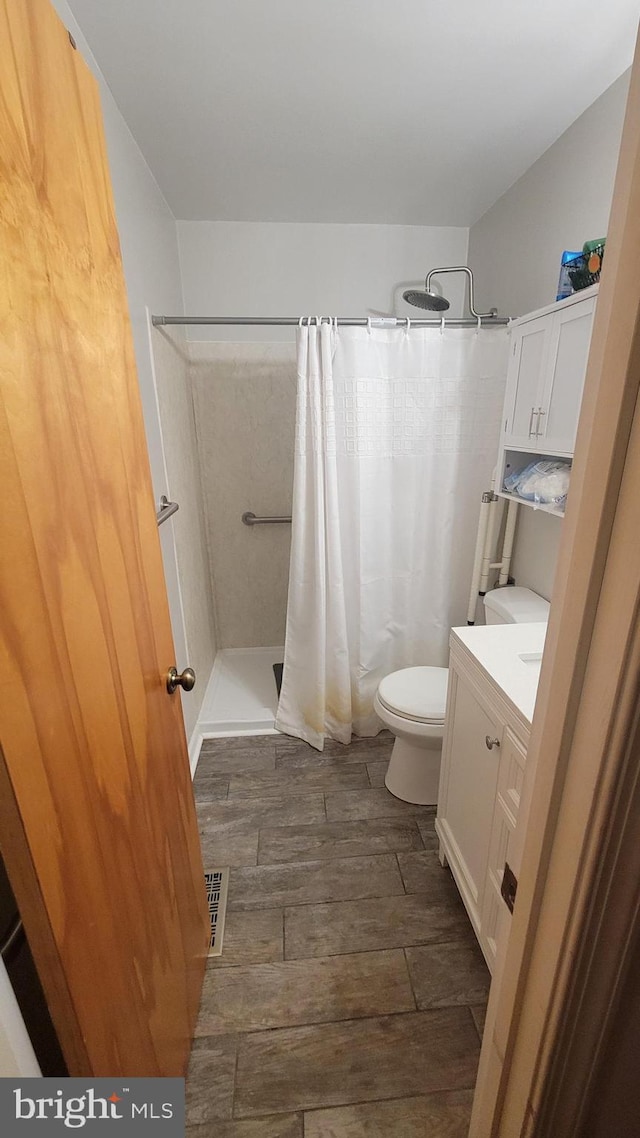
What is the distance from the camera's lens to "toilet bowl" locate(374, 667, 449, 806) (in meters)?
1.64

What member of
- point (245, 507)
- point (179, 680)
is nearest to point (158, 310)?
point (245, 507)

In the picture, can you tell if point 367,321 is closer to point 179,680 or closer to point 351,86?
point 351,86

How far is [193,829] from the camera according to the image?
1.18 metres

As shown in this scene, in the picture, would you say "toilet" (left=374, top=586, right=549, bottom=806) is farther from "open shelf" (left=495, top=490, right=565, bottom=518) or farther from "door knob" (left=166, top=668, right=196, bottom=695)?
"door knob" (left=166, top=668, right=196, bottom=695)

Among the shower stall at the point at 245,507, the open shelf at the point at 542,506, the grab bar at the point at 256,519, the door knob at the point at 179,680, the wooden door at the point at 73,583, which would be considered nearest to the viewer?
the wooden door at the point at 73,583

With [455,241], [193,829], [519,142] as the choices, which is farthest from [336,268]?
[193,829]

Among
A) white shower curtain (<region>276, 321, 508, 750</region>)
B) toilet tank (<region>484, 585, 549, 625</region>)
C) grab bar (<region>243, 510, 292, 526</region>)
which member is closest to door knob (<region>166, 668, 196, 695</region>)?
white shower curtain (<region>276, 321, 508, 750</region>)

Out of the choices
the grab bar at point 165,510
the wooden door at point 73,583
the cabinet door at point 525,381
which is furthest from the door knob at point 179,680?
the cabinet door at point 525,381

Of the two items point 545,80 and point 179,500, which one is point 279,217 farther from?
point 179,500

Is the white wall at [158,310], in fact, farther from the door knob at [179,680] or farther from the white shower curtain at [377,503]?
the door knob at [179,680]

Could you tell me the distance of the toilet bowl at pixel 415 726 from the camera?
1640mm

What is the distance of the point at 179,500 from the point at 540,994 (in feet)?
6.51

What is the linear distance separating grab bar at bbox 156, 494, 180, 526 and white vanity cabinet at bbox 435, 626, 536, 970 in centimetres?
107

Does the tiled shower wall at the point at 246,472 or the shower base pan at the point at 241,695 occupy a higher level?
the tiled shower wall at the point at 246,472
